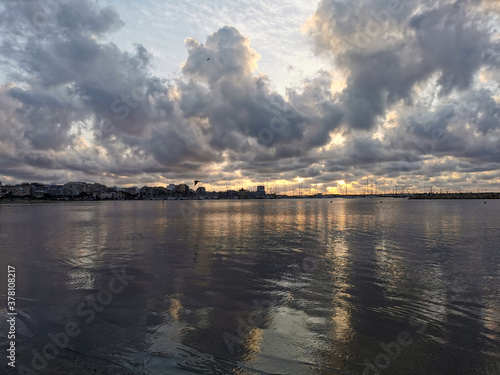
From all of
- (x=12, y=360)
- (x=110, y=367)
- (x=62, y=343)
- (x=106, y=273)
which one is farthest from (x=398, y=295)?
(x=106, y=273)

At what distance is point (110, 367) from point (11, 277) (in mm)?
17004

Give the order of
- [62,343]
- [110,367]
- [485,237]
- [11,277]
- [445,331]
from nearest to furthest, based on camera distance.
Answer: [110,367], [62,343], [445,331], [11,277], [485,237]

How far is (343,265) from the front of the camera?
78.9 ft

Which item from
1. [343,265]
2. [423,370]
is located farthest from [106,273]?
[423,370]

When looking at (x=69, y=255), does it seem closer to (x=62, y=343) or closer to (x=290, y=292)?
(x=62, y=343)

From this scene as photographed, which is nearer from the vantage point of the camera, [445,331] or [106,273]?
[445,331]

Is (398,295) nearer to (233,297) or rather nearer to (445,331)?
(445,331)

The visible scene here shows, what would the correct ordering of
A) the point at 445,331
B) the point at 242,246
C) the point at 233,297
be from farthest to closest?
the point at 242,246 < the point at 233,297 < the point at 445,331

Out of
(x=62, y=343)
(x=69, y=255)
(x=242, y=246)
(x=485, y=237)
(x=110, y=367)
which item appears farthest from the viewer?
(x=485, y=237)

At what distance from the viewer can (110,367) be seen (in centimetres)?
955

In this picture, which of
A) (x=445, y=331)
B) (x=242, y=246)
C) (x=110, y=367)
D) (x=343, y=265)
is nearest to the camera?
(x=110, y=367)

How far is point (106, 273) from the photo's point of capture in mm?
21828

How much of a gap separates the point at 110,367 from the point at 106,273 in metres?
13.8

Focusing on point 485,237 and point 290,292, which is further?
point 485,237
